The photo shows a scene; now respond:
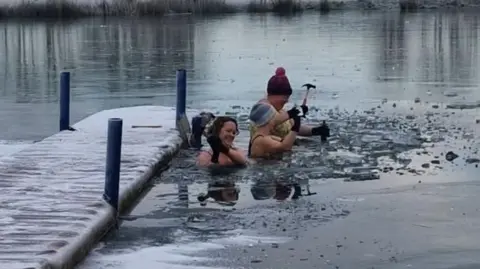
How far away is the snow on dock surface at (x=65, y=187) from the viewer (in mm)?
7129

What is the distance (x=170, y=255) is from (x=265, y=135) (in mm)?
4256

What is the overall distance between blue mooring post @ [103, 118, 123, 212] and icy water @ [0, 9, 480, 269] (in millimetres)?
262

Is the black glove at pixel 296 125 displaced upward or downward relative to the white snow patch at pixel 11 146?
upward

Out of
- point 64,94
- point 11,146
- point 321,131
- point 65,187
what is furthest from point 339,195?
point 11,146

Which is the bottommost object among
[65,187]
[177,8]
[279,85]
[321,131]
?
[65,187]

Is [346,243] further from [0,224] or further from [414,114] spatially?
[414,114]

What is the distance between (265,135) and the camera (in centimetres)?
1162

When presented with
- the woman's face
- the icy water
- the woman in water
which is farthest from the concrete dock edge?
the woman's face

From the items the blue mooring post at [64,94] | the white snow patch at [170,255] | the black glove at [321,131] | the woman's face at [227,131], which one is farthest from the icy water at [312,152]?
the blue mooring post at [64,94]

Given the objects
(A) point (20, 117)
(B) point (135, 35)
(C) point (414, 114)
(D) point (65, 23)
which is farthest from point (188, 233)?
(D) point (65, 23)

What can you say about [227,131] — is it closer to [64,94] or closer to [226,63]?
[64,94]

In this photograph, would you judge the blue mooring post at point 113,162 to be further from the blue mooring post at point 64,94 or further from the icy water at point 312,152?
the blue mooring post at point 64,94

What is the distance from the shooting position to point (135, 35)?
135ft

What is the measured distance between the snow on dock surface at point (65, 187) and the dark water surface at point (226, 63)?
2373 millimetres
